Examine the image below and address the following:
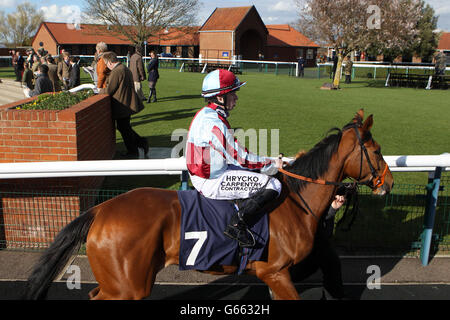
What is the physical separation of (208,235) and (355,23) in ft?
69.8

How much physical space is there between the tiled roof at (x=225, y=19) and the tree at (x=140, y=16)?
3.61 m

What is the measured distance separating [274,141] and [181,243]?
1.66 m

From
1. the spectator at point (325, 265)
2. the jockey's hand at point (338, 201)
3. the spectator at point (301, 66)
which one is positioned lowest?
the spectator at point (325, 265)

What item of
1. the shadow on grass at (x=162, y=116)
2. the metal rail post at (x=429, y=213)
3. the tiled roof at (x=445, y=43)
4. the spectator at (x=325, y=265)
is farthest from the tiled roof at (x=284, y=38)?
the spectator at (x=325, y=265)

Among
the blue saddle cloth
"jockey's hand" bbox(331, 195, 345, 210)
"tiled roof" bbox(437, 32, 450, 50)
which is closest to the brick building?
"tiled roof" bbox(437, 32, 450, 50)

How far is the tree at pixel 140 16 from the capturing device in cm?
4622

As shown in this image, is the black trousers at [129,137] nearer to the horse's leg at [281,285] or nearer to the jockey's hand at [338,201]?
the jockey's hand at [338,201]

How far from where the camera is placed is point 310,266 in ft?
13.0

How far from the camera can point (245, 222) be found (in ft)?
10.2

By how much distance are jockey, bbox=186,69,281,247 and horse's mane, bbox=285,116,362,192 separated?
255 millimetres

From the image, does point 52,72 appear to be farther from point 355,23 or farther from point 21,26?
point 21,26

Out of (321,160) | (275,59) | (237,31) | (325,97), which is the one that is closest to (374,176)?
(321,160)

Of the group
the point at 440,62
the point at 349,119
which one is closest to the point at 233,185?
the point at 349,119

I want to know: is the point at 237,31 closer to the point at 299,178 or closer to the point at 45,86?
the point at 45,86
